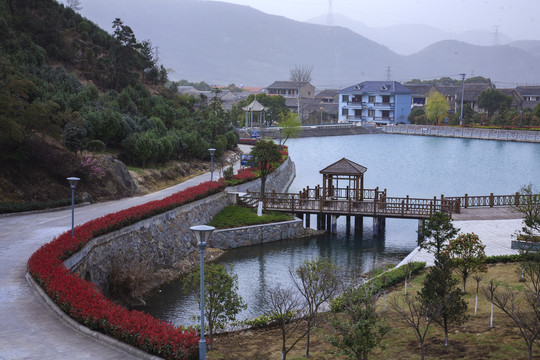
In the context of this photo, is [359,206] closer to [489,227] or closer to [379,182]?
[489,227]

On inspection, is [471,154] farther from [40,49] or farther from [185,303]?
[185,303]

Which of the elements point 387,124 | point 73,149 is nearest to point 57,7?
point 73,149

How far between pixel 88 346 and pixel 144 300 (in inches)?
359

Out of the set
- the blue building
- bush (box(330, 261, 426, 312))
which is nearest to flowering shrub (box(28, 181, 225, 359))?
bush (box(330, 261, 426, 312))

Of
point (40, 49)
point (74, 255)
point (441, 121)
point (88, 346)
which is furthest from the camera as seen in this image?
point (441, 121)

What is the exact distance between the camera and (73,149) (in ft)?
→ 115

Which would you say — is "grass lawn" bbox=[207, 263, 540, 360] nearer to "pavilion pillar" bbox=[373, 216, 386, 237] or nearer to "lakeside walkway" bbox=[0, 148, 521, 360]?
"lakeside walkway" bbox=[0, 148, 521, 360]

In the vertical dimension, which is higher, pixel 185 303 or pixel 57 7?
pixel 57 7

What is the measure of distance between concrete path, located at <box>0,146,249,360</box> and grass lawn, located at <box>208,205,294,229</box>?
967 centimetres

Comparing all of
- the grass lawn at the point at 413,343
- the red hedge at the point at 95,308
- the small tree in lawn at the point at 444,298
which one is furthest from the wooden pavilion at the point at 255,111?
the small tree in lawn at the point at 444,298

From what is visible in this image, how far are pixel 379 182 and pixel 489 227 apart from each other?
22573mm

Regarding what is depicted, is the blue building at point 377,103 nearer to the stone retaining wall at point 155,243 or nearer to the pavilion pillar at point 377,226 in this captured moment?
the pavilion pillar at point 377,226

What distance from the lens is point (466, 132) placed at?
98.5 metres

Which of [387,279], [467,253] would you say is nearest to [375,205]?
[387,279]
